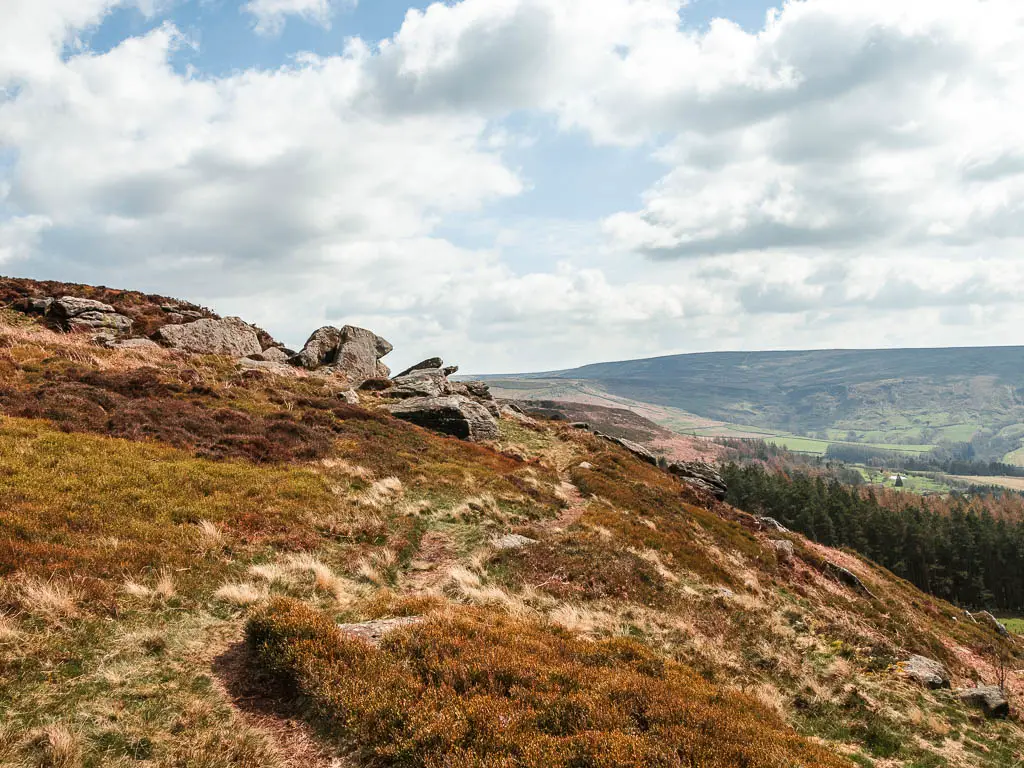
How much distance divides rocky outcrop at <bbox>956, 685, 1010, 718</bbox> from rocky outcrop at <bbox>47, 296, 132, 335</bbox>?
5424 cm

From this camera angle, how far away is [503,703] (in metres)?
7.53

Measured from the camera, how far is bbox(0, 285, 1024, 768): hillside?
22.6 ft

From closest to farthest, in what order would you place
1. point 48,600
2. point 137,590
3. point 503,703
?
point 503,703
point 48,600
point 137,590

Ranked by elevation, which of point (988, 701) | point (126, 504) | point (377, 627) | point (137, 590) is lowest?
point (988, 701)

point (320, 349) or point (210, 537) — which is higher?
point (320, 349)

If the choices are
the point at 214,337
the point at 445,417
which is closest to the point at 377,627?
the point at 445,417

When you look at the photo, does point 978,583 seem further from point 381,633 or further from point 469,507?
point 381,633

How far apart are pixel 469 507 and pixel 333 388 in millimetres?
24417

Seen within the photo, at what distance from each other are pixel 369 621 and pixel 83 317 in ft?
148

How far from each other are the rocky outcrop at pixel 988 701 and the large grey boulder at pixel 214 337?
50.5m

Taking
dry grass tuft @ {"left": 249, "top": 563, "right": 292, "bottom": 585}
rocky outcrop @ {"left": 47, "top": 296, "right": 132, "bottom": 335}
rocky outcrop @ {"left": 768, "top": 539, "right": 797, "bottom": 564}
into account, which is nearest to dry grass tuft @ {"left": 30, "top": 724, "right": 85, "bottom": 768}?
dry grass tuft @ {"left": 249, "top": 563, "right": 292, "bottom": 585}

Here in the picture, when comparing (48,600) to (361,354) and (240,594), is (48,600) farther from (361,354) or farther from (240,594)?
(361,354)

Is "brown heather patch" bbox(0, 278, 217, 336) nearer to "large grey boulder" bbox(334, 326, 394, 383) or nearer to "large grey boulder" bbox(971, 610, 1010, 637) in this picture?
"large grey boulder" bbox(334, 326, 394, 383)

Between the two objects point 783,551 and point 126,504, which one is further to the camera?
point 783,551
